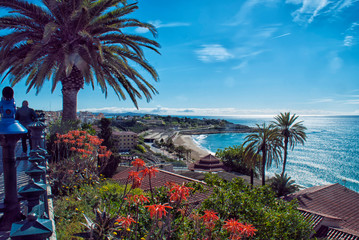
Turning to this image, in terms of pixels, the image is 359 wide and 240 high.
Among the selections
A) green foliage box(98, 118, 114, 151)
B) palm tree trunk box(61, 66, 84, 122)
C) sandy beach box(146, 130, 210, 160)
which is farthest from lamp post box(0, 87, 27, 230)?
sandy beach box(146, 130, 210, 160)

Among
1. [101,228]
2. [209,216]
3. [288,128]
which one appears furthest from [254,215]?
[288,128]

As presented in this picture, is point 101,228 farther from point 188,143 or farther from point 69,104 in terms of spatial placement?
point 188,143

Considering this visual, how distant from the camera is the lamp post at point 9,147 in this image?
110 inches

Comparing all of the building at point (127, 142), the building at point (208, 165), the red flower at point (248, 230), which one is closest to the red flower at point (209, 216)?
the red flower at point (248, 230)

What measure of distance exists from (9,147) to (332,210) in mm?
18085

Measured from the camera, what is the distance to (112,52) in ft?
31.5

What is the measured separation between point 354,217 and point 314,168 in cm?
3422

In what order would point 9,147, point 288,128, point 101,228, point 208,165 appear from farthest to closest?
1. point 208,165
2. point 288,128
3. point 9,147
4. point 101,228

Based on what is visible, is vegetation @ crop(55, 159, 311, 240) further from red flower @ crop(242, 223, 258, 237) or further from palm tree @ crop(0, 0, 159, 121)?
palm tree @ crop(0, 0, 159, 121)

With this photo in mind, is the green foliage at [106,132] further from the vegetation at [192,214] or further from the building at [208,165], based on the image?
the building at [208,165]

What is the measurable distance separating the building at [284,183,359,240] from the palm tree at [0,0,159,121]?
11323 mm

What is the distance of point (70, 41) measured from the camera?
27.8ft

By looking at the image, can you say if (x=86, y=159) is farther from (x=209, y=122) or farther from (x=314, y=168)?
(x=209, y=122)

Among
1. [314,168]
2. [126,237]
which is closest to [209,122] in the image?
[314,168]
